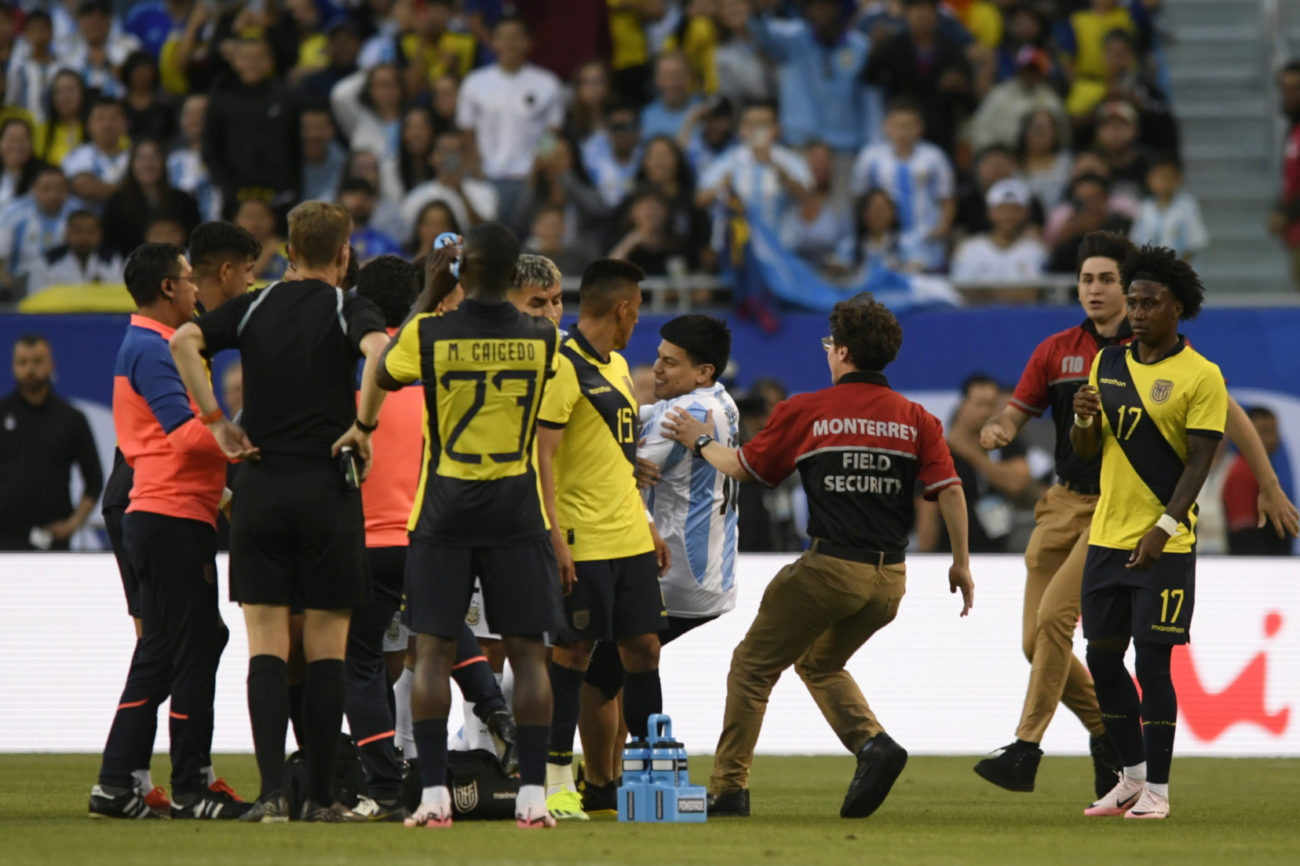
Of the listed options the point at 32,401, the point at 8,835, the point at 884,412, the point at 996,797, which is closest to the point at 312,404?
the point at 8,835

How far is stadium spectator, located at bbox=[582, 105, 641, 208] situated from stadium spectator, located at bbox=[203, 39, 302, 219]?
8.32 ft

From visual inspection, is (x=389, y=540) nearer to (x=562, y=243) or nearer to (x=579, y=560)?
(x=579, y=560)

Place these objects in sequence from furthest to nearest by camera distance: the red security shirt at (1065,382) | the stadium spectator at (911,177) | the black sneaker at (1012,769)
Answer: the stadium spectator at (911,177) < the red security shirt at (1065,382) < the black sneaker at (1012,769)

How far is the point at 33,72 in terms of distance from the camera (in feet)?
56.5

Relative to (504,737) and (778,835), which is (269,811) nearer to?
(504,737)

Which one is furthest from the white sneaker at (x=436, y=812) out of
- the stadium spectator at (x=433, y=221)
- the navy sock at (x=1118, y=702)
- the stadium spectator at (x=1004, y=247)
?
the stadium spectator at (x=1004, y=247)

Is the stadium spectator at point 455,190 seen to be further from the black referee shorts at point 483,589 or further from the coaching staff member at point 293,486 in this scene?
the black referee shorts at point 483,589

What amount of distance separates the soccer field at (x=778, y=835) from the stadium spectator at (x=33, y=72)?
941 cm

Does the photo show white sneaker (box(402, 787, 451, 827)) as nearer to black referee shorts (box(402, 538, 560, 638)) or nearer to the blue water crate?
black referee shorts (box(402, 538, 560, 638))

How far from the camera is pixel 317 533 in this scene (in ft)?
22.6

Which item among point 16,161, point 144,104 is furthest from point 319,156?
point 16,161

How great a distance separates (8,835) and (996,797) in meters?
4.75

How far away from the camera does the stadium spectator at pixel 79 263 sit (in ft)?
49.4

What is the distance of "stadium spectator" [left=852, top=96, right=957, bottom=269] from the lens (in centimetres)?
1556
